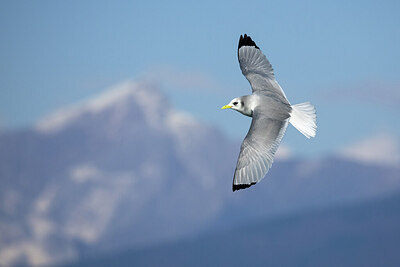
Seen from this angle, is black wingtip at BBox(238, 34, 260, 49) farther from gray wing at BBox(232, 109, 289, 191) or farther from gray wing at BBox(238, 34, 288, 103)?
gray wing at BBox(232, 109, 289, 191)

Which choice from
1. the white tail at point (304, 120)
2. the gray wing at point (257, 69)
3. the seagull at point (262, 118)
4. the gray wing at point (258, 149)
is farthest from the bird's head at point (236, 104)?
the white tail at point (304, 120)

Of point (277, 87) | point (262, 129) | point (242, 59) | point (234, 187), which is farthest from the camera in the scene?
point (242, 59)

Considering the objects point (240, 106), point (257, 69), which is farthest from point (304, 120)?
point (257, 69)

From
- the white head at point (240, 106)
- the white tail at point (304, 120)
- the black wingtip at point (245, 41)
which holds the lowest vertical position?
the white tail at point (304, 120)

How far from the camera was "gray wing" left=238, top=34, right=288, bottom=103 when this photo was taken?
42.1 ft

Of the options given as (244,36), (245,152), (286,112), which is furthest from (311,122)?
(244,36)

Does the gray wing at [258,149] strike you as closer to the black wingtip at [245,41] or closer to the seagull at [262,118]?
the seagull at [262,118]

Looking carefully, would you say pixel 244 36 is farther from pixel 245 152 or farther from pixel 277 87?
pixel 245 152

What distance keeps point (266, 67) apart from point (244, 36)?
3.29 feet

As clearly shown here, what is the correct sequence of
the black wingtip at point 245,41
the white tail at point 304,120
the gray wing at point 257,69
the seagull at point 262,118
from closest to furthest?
the seagull at point 262,118
the white tail at point 304,120
the gray wing at point 257,69
the black wingtip at point 245,41

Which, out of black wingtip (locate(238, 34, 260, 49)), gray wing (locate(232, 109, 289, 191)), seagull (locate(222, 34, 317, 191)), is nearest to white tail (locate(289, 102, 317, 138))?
seagull (locate(222, 34, 317, 191))

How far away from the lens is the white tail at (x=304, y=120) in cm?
1222

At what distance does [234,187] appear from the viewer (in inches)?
429

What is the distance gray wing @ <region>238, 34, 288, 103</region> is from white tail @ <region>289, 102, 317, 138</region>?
1.13 feet
